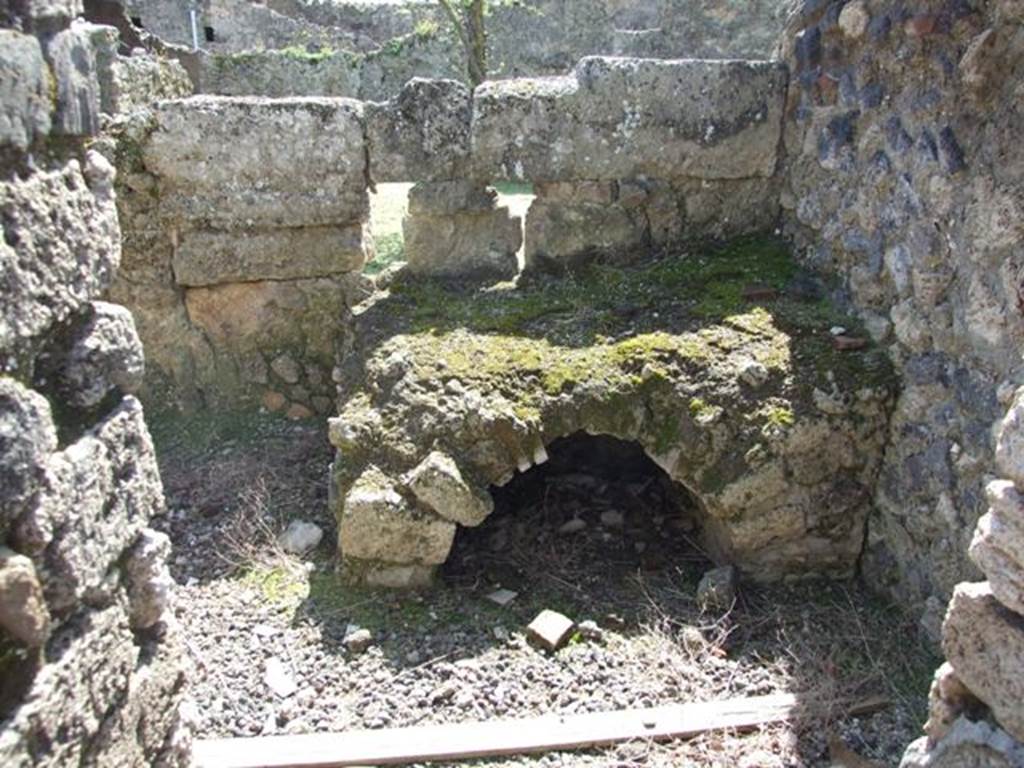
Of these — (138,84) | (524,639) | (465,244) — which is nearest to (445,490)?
(524,639)

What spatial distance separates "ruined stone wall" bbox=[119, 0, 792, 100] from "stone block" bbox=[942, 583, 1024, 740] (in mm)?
9552


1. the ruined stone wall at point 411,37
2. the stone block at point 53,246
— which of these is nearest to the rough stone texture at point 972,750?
the stone block at point 53,246

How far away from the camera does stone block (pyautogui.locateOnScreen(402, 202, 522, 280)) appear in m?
4.32

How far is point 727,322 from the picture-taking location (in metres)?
3.78

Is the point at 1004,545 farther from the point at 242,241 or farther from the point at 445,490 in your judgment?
the point at 242,241

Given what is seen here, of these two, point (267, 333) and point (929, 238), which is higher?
point (929, 238)

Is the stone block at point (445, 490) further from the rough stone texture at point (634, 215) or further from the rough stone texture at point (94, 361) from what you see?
the rough stone texture at point (94, 361)

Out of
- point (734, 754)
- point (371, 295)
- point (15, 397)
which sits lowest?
point (734, 754)

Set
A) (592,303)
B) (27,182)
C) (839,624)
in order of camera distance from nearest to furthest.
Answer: (27,182) → (839,624) → (592,303)

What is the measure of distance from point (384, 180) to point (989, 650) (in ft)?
10.4

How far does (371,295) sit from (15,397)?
2.90 meters

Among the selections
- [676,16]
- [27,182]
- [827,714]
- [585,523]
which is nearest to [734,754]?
[827,714]

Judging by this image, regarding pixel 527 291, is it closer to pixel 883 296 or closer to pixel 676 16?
pixel 883 296

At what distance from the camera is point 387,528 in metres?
3.37
